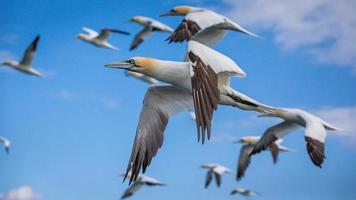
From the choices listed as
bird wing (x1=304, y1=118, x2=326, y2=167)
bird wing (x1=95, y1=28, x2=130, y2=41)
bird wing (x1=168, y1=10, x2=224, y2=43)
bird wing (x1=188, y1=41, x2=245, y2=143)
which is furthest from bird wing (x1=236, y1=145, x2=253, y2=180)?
bird wing (x1=188, y1=41, x2=245, y2=143)

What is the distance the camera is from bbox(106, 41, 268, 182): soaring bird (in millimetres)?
4938

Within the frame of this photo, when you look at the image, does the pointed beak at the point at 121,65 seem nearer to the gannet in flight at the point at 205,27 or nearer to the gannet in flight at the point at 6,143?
the gannet in flight at the point at 205,27

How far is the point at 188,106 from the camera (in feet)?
23.4

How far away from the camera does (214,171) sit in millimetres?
18609

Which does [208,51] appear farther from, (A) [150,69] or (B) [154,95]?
(B) [154,95]

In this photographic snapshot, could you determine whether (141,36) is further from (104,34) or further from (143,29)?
(104,34)

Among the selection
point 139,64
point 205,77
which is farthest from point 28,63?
point 205,77

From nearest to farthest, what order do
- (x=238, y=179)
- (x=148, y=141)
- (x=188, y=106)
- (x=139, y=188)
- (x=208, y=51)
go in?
(x=208, y=51) → (x=148, y=141) → (x=188, y=106) → (x=238, y=179) → (x=139, y=188)

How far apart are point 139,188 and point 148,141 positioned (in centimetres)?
863

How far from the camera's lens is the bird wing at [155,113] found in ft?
21.8

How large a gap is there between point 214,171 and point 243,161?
4.16 metres

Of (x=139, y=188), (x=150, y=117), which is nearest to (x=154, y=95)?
(x=150, y=117)

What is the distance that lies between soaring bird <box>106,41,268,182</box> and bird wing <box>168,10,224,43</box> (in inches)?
110

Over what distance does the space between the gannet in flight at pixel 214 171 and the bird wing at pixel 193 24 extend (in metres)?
8.47
